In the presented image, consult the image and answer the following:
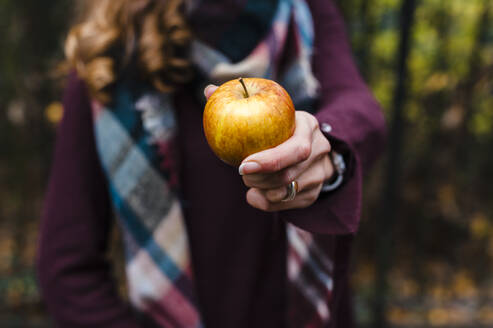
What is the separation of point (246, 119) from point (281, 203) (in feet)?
0.59

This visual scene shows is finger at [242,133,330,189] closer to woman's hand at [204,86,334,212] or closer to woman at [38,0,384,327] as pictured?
woman's hand at [204,86,334,212]

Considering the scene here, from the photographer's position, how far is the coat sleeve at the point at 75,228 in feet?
3.50

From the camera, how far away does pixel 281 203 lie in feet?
2.47

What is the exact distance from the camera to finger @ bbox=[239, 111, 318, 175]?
0.64 metres

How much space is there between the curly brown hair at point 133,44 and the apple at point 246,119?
1.32 ft

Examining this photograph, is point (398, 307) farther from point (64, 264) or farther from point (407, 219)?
point (64, 264)

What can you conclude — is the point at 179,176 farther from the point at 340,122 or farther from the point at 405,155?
the point at 405,155

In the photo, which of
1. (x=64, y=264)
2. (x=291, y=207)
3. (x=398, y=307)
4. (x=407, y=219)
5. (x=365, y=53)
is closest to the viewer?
(x=291, y=207)

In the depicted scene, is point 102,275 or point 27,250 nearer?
point 102,275

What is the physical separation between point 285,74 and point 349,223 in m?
0.50

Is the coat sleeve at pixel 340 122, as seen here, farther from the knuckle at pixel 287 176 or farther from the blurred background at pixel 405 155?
the blurred background at pixel 405 155

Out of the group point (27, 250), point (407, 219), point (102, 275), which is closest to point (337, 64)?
point (102, 275)

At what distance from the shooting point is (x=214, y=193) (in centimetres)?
113

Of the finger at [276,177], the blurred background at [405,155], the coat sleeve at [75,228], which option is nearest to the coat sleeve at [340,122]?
the finger at [276,177]
